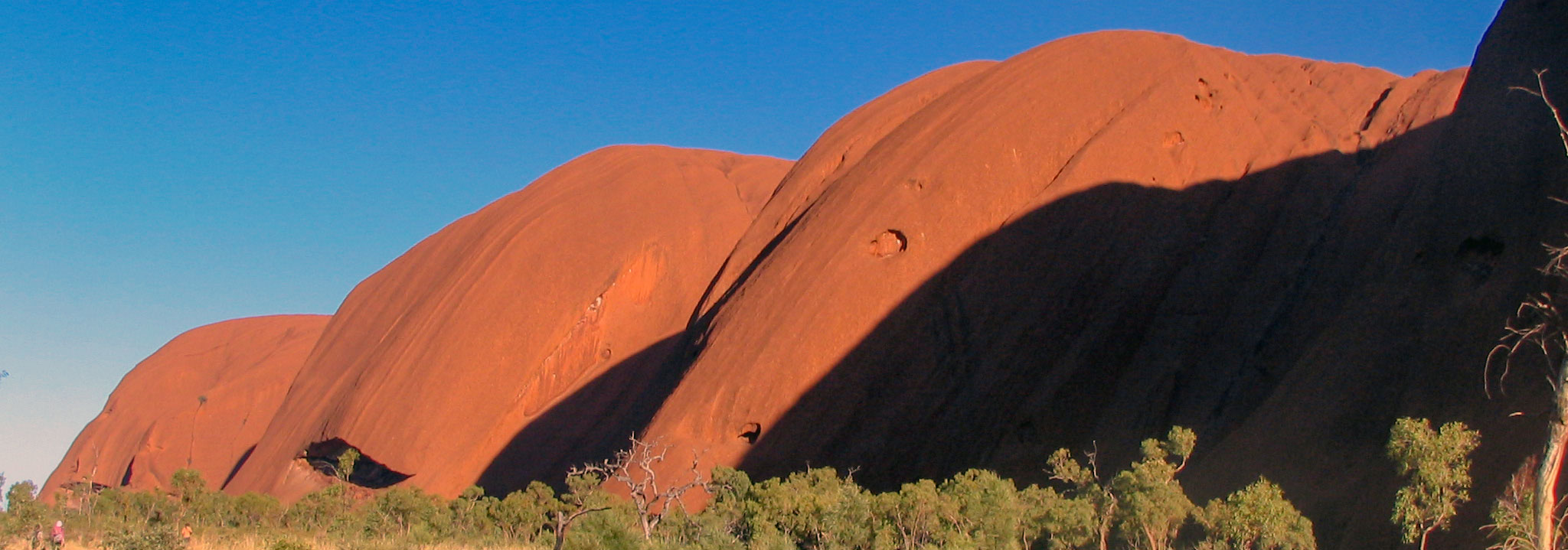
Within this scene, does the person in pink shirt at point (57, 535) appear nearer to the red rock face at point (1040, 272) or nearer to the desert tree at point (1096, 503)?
the red rock face at point (1040, 272)

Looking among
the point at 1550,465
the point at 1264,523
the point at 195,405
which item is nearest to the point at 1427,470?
the point at 1264,523

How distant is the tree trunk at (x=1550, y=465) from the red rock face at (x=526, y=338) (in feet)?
87.5

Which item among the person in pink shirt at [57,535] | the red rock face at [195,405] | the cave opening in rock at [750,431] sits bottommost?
the person in pink shirt at [57,535]

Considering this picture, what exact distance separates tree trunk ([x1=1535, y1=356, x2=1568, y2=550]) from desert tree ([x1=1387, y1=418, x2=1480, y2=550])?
7.76 ft

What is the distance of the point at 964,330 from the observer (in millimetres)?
32469

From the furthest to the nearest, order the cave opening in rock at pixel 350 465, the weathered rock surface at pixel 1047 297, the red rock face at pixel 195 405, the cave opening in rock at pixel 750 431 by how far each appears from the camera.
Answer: the red rock face at pixel 195 405
the cave opening in rock at pixel 350 465
the cave opening in rock at pixel 750 431
the weathered rock surface at pixel 1047 297

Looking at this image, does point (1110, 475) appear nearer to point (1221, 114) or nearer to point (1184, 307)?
point (1184, 307)

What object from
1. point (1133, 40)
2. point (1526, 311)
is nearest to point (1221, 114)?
point (1133, 40)

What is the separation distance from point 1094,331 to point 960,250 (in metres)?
4.84

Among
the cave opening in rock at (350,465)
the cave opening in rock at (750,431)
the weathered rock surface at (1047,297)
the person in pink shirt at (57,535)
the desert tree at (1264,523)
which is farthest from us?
the cave opening in rock at (350,465)

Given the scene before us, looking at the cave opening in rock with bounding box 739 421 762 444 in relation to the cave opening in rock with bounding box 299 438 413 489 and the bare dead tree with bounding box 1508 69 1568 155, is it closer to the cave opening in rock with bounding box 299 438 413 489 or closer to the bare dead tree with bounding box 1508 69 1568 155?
the cave opening in rock with bounding box 299 438 413 489

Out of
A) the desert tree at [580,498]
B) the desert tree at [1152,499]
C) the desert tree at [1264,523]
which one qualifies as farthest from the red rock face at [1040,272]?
the desert tree at [1264,523]

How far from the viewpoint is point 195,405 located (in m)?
59.1

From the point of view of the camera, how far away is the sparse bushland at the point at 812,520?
18141 mm
